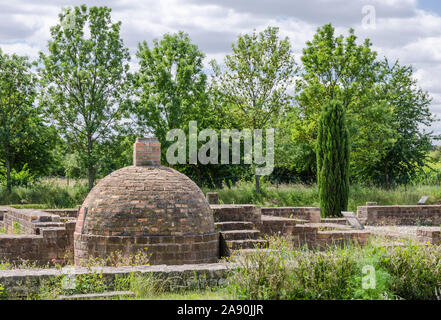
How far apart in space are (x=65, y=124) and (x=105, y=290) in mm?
20757

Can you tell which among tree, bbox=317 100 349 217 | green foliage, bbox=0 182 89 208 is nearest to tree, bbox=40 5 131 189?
green foliage, bbox=0 182 89 208

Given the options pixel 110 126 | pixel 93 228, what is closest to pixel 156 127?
pixel 110 126

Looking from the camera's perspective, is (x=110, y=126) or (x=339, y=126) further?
(x=110, y=126)

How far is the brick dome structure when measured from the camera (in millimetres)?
10578

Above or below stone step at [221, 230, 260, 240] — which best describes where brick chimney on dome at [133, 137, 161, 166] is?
above

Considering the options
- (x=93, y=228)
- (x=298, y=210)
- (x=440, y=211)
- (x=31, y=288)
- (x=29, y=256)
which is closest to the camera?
(x=31, y=288)

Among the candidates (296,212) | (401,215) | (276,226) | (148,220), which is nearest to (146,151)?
A: (148,220)

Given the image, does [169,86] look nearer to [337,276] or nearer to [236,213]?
[236,213]

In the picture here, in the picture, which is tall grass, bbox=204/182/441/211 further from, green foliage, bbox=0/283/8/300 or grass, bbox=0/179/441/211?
green foliage, bbox=0/283/8/300

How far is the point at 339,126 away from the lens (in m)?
21.0

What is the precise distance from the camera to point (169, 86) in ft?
90.0

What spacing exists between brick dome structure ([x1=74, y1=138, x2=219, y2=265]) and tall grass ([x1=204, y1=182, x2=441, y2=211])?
13.4 meters

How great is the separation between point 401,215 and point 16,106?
1975cm
